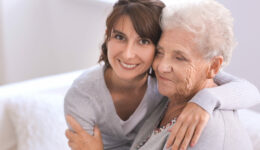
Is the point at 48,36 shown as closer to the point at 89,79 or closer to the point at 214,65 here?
the point at 89,79

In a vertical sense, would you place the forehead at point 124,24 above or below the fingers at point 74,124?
above

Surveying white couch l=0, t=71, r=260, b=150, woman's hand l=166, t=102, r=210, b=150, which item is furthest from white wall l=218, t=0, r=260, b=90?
woman's hand l=166, t=102, r=210, b=150

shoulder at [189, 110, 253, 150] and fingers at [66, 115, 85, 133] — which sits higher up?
shoulder at [189, 110, 253, 150]

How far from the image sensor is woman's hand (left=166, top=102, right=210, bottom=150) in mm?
965

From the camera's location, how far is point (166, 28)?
1109mm

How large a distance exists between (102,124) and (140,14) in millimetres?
509

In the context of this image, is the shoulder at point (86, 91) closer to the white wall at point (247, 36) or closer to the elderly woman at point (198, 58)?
the elderly woman at point (198, 58)

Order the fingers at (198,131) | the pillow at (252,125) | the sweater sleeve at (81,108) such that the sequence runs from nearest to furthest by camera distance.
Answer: the fingers at (198,131), the sweater sleeve at (81,108), the pillow at (252,125)

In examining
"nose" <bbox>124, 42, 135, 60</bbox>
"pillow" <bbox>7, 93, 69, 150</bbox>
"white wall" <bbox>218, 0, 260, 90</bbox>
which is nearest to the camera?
"nose" <bbox>124, 42, 135, 60</bbox>

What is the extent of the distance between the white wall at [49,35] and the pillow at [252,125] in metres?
1.49

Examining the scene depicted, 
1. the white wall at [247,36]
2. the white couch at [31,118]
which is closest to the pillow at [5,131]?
the white couch at [31,118]

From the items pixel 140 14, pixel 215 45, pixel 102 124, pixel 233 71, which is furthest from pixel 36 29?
pixel 215 45

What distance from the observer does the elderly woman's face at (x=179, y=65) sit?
1053 mm

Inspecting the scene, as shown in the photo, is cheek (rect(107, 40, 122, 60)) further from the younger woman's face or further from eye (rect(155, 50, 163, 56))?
eye (rect(155, 50, 163, 56))
